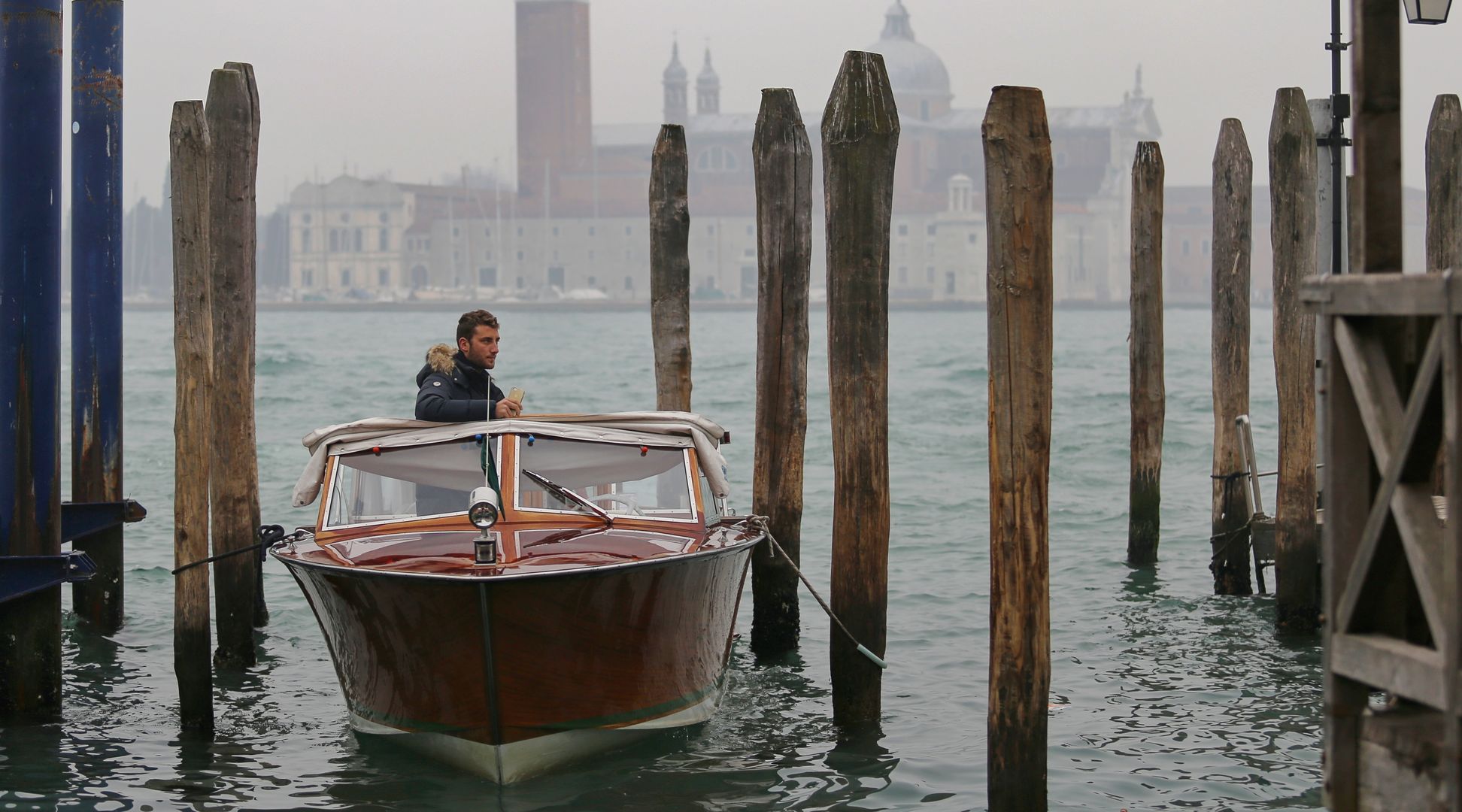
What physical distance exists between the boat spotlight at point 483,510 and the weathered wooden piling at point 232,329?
7.82ft

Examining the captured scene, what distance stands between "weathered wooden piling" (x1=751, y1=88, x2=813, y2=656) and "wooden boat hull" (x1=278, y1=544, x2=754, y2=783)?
1498 millimetres

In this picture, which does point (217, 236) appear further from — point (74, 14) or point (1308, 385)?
point (1308, 385)

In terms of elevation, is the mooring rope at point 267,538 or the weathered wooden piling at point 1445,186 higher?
the weathered wooden piling at point 1445,186

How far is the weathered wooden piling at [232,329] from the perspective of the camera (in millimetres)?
8617

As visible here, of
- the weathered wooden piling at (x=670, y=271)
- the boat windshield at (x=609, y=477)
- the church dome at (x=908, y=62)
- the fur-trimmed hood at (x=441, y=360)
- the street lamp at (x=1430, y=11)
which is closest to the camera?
the boat windshield at (x=609, y=477)

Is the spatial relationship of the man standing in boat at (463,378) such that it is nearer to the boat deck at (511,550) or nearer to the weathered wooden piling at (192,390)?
the boat deck at (511,550)

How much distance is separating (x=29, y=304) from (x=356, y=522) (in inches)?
62.5

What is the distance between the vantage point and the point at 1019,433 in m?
5.69

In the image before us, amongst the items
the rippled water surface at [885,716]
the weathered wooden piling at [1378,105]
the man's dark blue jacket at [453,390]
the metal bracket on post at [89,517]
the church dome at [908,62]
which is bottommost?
the rippled water surface at [885,716]

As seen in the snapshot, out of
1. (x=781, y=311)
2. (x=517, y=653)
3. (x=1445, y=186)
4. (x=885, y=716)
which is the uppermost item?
(x=1445, y=186)

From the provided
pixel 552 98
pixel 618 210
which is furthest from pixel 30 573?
pixel 618 210

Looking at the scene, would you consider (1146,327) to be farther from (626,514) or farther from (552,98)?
(552,98)

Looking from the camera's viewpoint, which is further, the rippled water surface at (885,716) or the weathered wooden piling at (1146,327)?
the weathered wooden piling at (1146,327)

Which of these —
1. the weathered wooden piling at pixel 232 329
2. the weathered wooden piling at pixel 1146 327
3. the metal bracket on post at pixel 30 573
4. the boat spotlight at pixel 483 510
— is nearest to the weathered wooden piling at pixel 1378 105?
the boat spotlight at pixel 483 510
